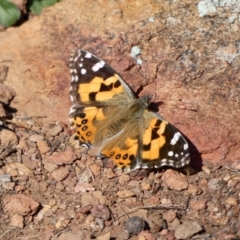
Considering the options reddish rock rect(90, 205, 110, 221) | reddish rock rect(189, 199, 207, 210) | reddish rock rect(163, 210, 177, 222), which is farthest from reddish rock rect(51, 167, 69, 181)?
reddish rock rect(189, 199, 207, 210)

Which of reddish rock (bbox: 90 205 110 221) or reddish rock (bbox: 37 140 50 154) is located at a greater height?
reddish rock (bbox: 37 140 50 154)

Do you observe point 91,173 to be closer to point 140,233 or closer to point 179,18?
point 140,233

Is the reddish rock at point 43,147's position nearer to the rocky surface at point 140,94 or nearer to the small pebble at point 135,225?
the rocky surface at point 140,94

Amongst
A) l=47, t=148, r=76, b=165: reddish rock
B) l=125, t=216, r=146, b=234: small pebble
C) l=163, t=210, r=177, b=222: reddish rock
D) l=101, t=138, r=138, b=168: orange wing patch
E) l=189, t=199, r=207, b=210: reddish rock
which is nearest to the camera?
l=125, t=216, r=146, b=234: small pebble

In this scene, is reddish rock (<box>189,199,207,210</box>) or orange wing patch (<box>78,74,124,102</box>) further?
orange wing patch (<box>78,74,124,102</box>)

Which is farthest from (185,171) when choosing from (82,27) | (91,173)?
(82,27)

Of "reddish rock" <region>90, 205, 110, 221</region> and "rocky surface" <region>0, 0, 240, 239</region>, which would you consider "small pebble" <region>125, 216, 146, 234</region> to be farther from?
"reddish rock" <region>90, 205, 110, 221</region>
